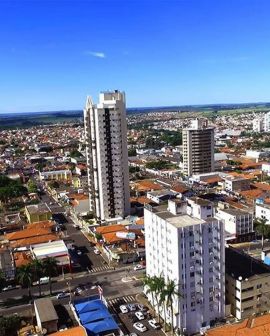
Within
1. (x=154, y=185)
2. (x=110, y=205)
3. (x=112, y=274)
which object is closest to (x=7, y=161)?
(x=154, y=185)

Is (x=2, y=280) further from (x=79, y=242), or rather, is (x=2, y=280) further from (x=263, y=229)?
(x=263, y=229)

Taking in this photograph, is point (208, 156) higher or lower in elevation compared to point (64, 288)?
higher

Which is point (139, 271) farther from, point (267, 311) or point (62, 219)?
point (62, 219)

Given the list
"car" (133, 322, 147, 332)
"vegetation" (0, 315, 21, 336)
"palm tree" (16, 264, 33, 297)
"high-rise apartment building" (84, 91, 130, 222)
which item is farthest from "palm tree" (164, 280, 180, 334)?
"high-rise apartment building" (84, 91, 130, 222)

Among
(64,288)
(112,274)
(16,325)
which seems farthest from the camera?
(112,274)

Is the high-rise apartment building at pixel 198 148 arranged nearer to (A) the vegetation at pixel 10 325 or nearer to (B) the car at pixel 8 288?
(B) the car at pixel 8 288
